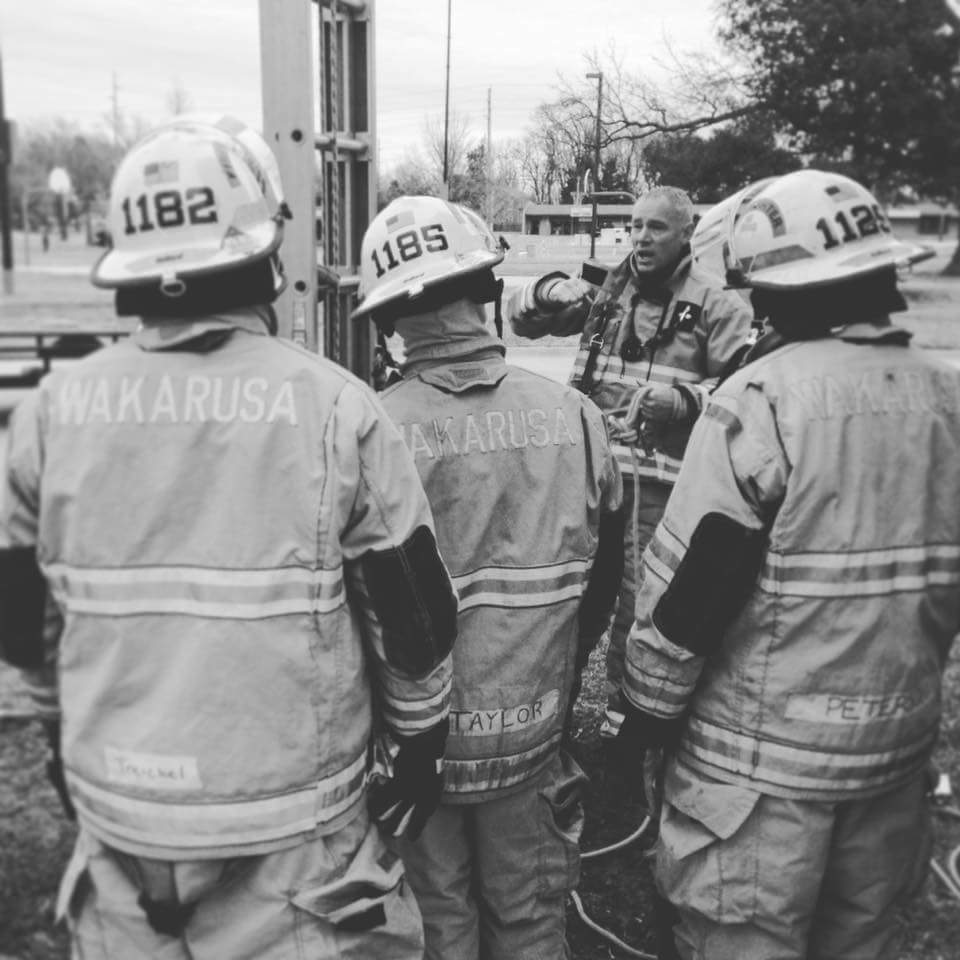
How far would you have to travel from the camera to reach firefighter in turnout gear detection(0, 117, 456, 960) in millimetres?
1670

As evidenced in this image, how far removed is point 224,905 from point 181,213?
4.05ft

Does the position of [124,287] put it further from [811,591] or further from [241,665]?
[811,591]

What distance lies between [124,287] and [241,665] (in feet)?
2.27

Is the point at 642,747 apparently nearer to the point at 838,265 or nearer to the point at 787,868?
the point at 787,868

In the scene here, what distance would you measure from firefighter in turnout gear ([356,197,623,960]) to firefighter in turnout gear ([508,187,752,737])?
124 centimetres

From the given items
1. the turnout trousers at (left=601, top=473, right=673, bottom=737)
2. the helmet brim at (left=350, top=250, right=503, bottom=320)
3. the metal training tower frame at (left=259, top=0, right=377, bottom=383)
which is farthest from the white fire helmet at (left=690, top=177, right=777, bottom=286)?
the helmet brim at (left=350, top=250, right=503, bottom=320)

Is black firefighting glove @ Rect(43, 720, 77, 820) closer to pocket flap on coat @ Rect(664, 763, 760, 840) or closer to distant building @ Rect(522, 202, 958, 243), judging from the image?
pocket flap on coat @ Rect(664, 763, 760, 840)

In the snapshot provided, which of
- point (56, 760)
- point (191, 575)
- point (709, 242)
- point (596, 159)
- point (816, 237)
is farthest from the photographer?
point (596, 159)

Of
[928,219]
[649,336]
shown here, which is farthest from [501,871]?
[928,219]

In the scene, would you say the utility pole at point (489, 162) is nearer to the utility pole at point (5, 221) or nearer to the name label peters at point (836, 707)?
the utility pole at point (5, 221)

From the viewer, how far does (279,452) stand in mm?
1707

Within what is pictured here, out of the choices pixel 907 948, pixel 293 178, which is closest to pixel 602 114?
pixel 293 178

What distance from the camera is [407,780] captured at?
2.06m

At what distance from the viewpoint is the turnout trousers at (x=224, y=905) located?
1.72 m
